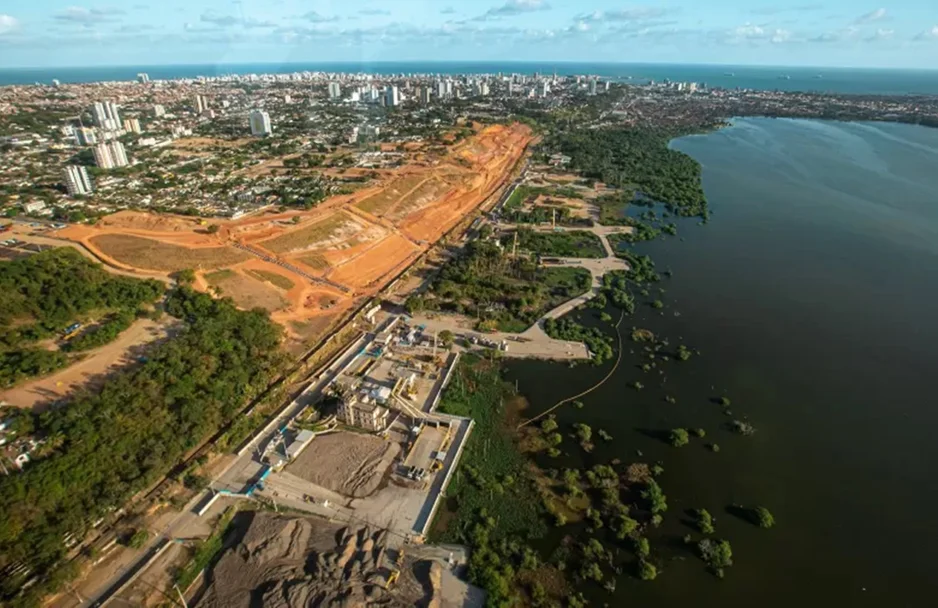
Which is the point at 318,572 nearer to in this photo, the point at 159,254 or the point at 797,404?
the point at 797,404

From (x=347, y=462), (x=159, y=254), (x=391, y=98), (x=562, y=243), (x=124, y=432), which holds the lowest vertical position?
(x=347, y=462)

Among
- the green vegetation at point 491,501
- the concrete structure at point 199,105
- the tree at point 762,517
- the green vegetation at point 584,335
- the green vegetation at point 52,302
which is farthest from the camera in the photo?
the concrete structure at point 199,105

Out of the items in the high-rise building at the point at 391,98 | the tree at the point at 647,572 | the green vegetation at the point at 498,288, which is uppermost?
the high-rise building at the point at 391,98

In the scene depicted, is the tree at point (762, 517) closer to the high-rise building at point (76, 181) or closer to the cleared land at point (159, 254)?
the cleared land at point (159, 254)

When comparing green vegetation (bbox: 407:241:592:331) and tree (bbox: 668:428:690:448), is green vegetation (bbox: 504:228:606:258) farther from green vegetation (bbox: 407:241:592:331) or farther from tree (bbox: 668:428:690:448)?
tree (bbox: 668:428:690:448)

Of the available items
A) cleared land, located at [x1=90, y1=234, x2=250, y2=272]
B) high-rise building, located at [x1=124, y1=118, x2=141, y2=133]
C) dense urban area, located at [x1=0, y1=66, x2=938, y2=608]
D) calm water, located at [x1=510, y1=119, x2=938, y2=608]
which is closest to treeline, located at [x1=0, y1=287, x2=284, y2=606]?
dense urban area, located at [x1=0, y1=66, x2=938, y2=608]

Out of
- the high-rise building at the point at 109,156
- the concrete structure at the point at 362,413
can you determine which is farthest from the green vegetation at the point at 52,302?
the high-rise building at the point at 109,156

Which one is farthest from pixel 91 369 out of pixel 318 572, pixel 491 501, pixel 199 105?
pixel 199 105
